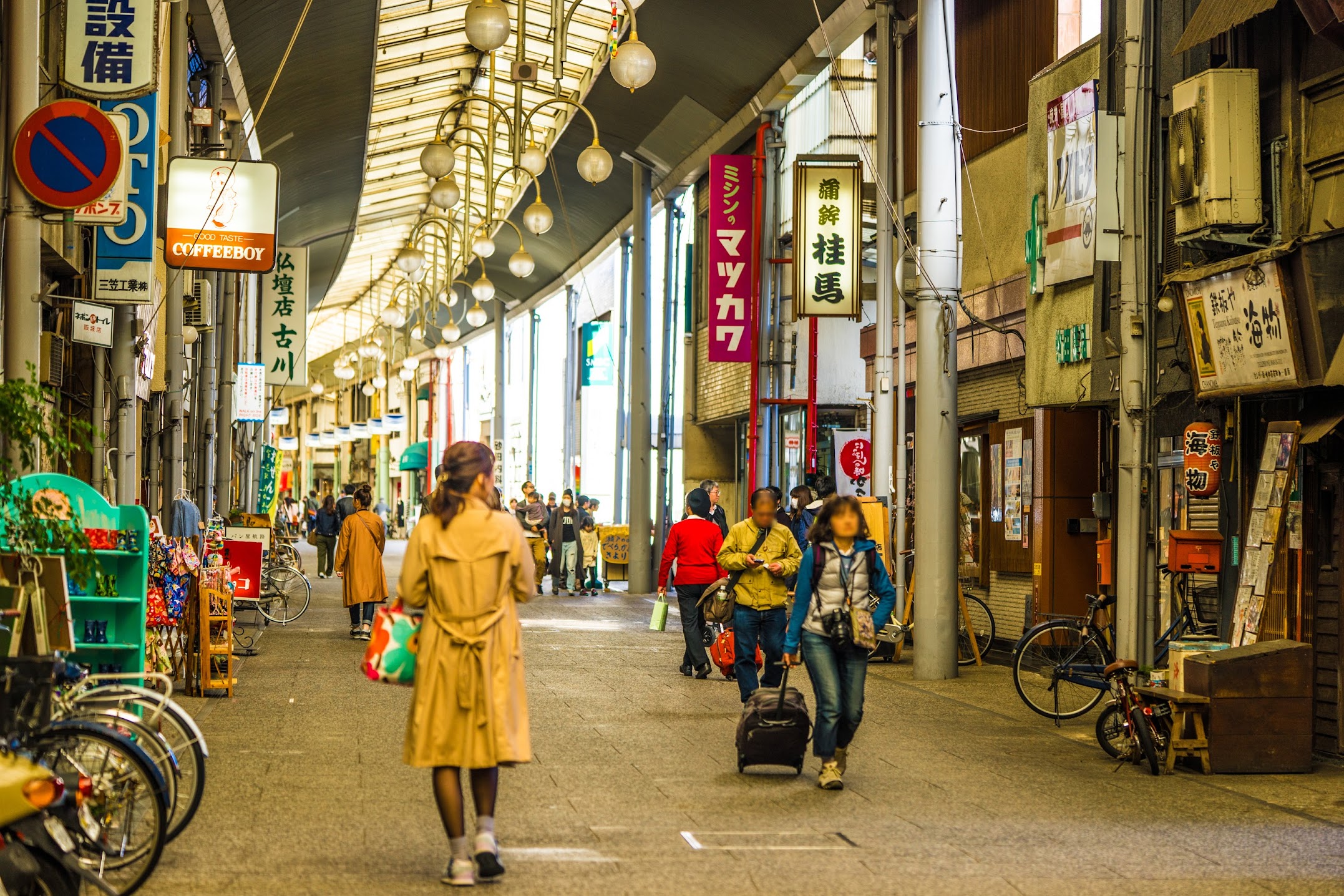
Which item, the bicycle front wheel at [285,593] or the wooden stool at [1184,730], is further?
the bicycle front wheel at [285,593]

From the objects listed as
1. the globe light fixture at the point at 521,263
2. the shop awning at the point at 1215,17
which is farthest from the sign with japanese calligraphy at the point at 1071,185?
the globe light fixture at the point at 521,263

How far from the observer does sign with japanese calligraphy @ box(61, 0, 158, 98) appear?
12.3 m

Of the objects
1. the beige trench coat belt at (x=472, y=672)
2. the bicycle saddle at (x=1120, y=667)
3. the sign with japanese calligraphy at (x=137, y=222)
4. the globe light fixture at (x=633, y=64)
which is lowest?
the bicycle saddle at (x=1120, y=667)

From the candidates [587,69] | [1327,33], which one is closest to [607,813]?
[1327,33]

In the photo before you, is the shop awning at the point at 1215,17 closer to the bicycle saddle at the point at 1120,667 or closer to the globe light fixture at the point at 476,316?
the bicycle saddle at the point at 1120,667

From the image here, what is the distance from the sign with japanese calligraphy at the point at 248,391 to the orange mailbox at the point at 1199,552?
19.7 m

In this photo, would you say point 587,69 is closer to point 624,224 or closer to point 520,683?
point 624,224

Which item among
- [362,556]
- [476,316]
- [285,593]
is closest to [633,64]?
[362,556]

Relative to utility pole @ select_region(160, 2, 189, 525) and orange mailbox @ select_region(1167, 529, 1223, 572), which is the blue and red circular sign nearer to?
utility pole @ select_region(160, 2, 189, 525)

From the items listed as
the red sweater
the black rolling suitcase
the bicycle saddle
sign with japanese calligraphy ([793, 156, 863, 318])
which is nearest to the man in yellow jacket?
the red sweater

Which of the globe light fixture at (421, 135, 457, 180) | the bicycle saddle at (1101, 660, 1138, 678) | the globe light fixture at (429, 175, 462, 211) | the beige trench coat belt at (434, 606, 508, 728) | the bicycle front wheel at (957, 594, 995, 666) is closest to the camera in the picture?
the beige trench coat belt at (434, 606, 508, 728)

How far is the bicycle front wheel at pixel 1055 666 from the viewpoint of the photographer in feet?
39.6

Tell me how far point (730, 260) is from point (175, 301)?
767 cm

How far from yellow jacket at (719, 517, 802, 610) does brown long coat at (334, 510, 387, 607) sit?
6.69 meters
